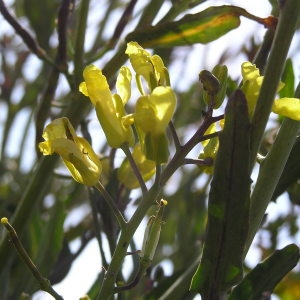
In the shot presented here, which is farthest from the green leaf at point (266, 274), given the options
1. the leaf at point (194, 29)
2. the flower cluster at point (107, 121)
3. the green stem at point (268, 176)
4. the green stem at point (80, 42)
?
the green stem at point (80, 42)

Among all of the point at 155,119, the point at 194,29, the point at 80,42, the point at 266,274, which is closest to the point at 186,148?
the point at 155,119

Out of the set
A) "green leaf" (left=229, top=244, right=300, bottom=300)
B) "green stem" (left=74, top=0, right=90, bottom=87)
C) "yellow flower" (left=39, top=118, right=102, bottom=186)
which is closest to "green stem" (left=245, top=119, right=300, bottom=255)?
"green leaf" (left=229, top=244, right=300, bottom=300)

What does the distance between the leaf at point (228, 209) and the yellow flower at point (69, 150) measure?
13 centimetres

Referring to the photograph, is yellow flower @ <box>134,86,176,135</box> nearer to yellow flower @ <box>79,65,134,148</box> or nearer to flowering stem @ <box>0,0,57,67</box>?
yellow flower @ <box>79,65,134,148</box>

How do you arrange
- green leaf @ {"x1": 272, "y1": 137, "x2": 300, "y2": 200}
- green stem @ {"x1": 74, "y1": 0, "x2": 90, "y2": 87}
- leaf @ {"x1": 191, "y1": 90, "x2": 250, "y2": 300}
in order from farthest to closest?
green stem @ {"x1": 74, "y1": 0, "x2": 90, "y2": 87} → green leaf @ {"x1": 272, "y1": 137, "x2": 300, "y2": 200} → leaf @ {"x1": 191, "y1": 90, "x2": 250, "y2": 300}

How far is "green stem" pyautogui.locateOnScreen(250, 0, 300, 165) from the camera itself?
1.84 feet

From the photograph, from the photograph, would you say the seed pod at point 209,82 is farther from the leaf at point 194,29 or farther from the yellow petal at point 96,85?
the leaf at point 194,29

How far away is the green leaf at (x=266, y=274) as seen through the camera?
25.2 inches

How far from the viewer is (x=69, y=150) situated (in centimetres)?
64

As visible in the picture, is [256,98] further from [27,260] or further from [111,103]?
[27,260]

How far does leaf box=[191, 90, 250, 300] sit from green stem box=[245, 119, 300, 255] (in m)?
0.03

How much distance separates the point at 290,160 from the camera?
76 centimetres

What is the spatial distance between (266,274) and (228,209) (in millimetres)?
100

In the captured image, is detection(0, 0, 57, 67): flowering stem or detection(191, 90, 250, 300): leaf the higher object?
detection(0, 0, 57, 67): flowering stem
